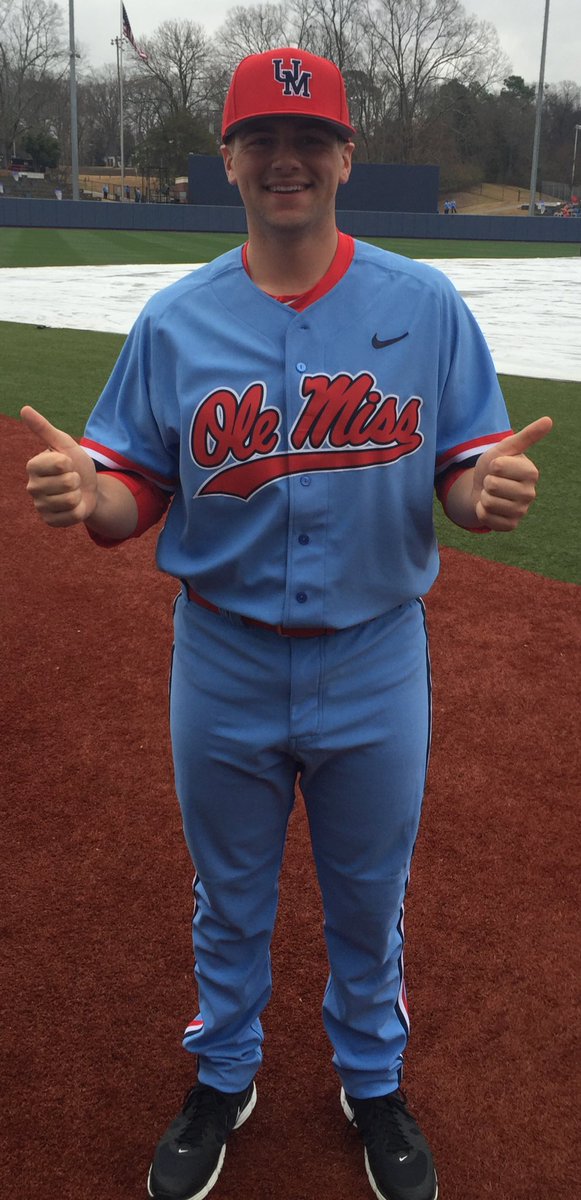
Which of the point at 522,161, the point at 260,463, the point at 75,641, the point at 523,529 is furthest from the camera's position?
the point at 522,161

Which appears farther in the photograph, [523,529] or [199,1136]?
[523,529]

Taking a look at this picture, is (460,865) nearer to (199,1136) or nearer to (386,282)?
(199,1136)

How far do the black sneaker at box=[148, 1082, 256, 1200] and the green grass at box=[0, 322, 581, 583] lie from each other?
12.1ft

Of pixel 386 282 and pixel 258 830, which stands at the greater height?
pixel 386 282

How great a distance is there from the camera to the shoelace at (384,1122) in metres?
2.14

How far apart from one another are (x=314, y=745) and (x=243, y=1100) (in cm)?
94

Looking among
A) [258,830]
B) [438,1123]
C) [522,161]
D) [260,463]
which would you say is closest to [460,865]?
[438,1123]

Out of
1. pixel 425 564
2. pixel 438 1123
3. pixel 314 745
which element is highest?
pixel 425 564

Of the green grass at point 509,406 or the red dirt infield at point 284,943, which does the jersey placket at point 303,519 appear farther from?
the green grass at point 509,406

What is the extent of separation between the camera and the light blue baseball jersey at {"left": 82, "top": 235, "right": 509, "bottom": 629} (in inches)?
70.5

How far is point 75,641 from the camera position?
4.67 meters

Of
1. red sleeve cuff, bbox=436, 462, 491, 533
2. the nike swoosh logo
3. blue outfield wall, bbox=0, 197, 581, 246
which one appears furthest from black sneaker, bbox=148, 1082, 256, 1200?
blue outfield wall, bbox=0, 197, 581, 246

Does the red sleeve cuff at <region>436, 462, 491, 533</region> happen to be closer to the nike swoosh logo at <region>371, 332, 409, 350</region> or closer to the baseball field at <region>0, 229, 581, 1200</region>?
the nike swoosh logo at <region>371, 332, 409, 350</region>

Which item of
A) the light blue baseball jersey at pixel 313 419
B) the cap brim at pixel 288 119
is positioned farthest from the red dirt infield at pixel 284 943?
the cap brim at pixel 288 119
